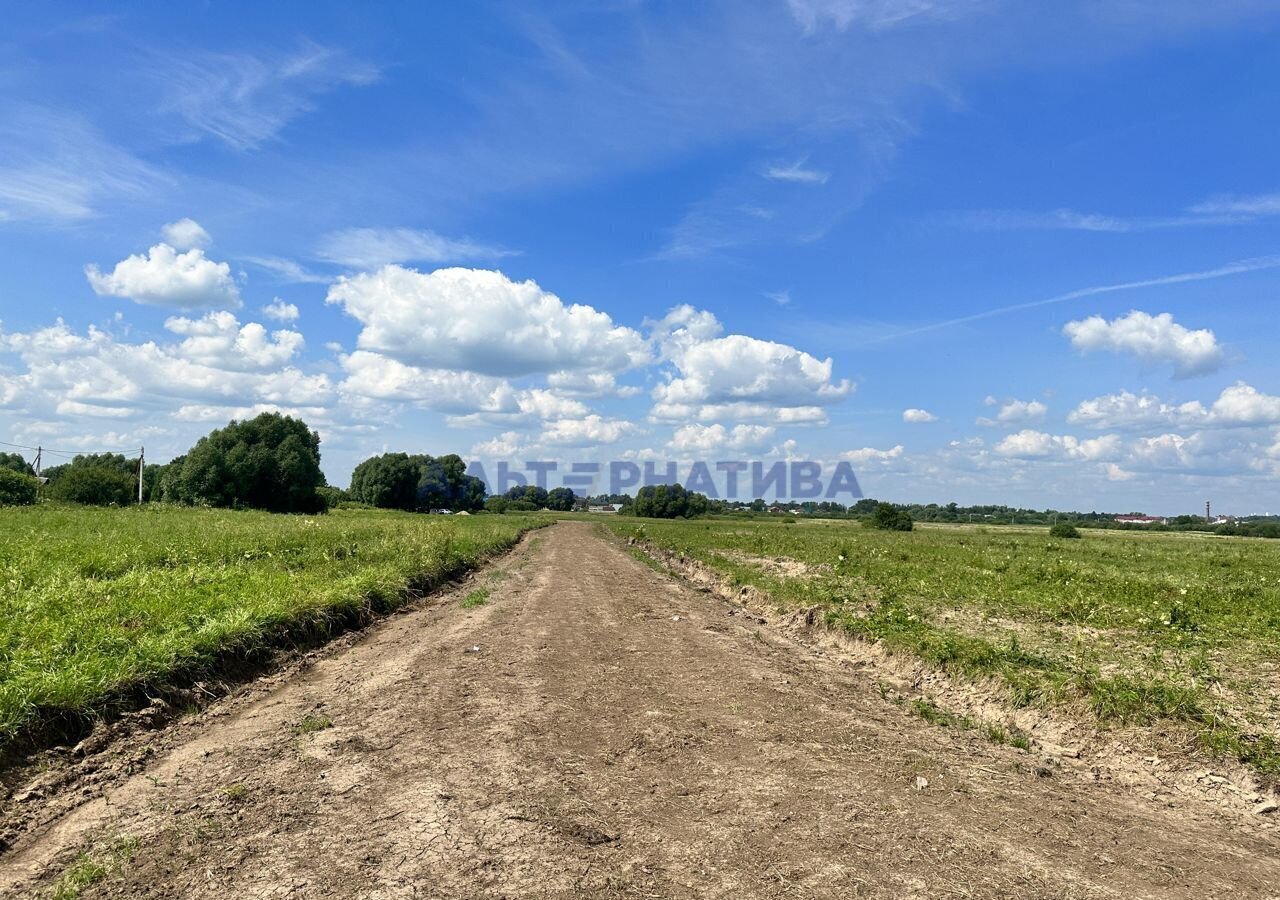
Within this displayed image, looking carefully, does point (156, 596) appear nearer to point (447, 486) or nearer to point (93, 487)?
point (93, 487)

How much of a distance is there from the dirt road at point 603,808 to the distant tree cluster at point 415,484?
103055 mm

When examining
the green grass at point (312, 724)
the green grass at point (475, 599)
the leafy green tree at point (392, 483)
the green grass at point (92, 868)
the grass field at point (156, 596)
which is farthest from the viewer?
the leafy green tree at point (392, 483)

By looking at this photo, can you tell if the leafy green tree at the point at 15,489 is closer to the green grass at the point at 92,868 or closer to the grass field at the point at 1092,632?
the grass field at the point at 1092,632

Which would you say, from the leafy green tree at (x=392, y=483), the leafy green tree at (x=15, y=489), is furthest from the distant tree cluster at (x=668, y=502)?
the leafy green tree at (x=15, y=489)

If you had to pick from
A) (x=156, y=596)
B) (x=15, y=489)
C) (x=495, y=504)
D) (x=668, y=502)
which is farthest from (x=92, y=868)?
(x=495, y=504)

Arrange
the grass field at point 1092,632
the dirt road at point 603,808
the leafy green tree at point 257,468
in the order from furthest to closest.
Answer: the leafy green tree at point 257,468 < the grass field at point 1092,632 < the dirt road at point 603,808

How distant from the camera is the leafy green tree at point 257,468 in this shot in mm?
65375

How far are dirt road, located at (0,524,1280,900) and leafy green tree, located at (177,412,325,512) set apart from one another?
220ft

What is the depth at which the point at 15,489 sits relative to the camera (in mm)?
49906

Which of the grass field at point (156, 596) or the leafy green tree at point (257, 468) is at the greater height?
the leafy green tree at point (257, 468)

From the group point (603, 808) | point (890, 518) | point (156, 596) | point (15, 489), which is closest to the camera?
point (603, 808)

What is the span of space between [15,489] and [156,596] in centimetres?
5367

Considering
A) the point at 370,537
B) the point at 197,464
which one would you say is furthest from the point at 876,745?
the point at 197,464

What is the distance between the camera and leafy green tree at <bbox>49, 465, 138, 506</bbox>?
57.6 metres
